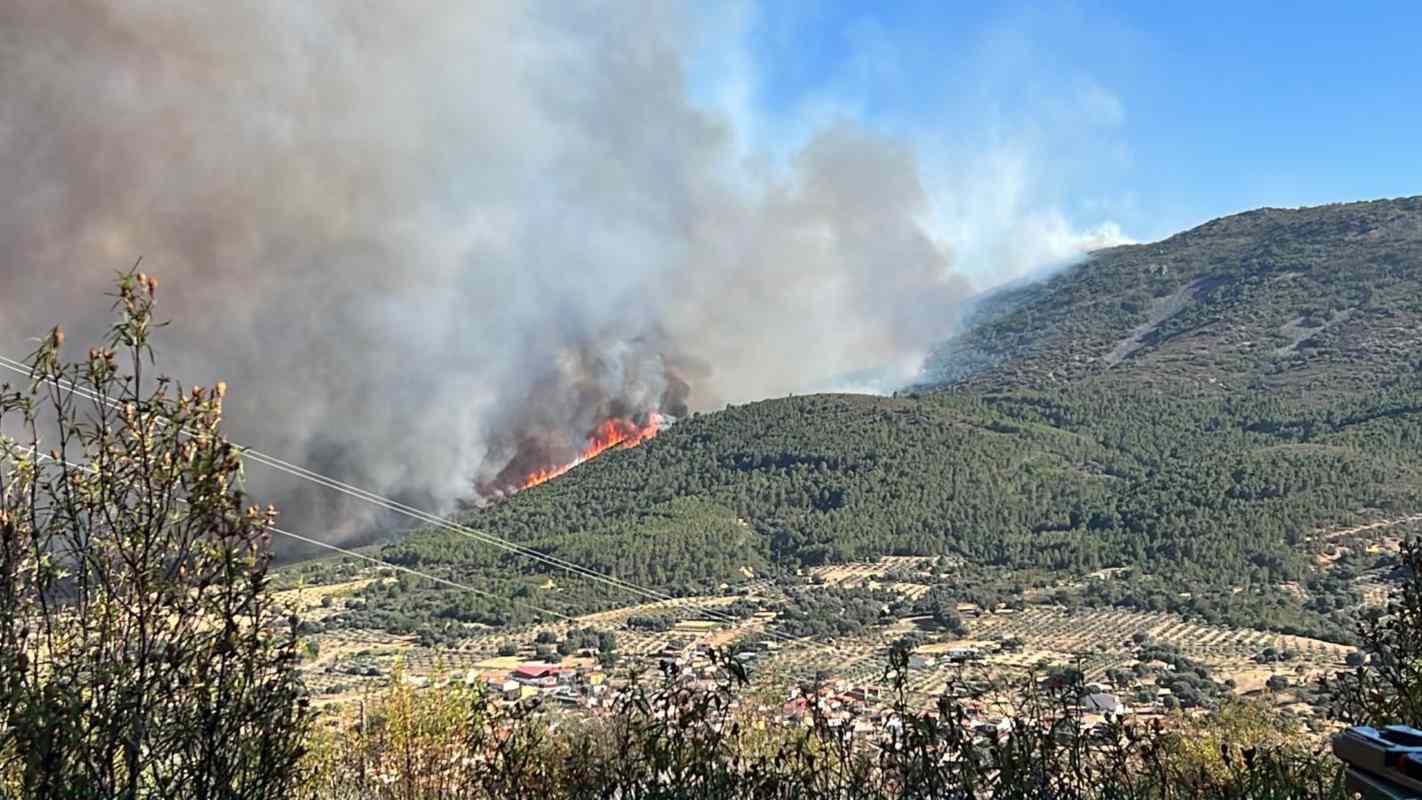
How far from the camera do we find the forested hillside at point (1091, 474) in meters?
69.7

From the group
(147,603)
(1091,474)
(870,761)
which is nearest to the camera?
(147,603)

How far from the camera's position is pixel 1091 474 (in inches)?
3851

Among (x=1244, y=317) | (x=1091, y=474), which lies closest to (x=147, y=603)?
(x=1091, y=474)

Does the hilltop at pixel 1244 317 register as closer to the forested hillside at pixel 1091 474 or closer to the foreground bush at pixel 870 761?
the forested hillside at pixel 1091 474

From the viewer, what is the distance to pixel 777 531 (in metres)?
90.8

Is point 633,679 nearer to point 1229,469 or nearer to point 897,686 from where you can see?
point 897,686

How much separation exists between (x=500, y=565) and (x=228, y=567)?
8145cm

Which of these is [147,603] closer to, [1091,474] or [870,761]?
[870,761]

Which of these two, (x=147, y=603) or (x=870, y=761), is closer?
(x=147, y=603)

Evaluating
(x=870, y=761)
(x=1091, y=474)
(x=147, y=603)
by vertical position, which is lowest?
(x=870, y=761)

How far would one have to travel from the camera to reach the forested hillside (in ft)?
229

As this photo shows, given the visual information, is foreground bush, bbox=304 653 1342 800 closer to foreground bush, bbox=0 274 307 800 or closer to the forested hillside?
foreground bush, bbox=0 274 307 800

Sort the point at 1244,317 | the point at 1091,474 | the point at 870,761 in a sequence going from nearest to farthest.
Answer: the point at 870,761 → the point at 1091,474 → the point at 1244,317

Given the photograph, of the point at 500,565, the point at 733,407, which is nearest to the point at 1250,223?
the point at 733,407
